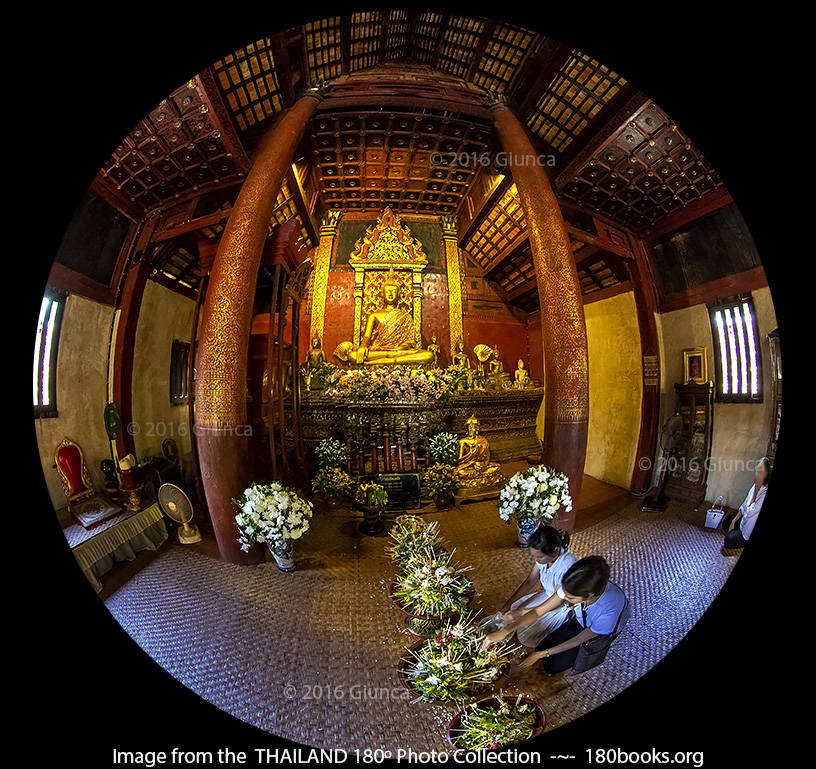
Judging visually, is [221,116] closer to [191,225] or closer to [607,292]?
[191,225]

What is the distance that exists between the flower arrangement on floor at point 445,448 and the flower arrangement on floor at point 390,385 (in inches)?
7.0

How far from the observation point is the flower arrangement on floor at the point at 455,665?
161cm

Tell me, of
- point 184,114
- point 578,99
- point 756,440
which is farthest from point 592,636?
point 184,114

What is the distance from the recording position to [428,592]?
1.75m

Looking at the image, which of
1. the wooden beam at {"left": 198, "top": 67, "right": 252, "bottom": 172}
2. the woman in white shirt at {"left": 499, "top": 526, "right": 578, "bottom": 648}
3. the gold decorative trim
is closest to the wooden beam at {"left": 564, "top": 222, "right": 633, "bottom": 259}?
the woman in white shirt at {"left": 499, "top": 526, "right": 578, "bottom": 648}

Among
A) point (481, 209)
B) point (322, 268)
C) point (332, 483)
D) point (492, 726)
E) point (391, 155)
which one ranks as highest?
point (391, 155)

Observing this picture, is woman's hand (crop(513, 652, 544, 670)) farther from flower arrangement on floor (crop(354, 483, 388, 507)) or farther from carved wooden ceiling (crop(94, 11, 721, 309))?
carved wooden ceiling (crop(94, 11, 721, 309))

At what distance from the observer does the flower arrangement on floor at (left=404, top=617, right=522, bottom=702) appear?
5.30ft

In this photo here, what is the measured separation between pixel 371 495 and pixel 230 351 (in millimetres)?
904

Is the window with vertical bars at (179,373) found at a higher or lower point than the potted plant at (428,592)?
higher

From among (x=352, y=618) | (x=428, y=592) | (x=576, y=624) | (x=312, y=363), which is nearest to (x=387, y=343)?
(x=312, y=363)

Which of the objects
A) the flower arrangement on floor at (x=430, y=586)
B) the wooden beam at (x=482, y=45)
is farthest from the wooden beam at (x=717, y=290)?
the flower arrangement on floor at (x=430, y=586)

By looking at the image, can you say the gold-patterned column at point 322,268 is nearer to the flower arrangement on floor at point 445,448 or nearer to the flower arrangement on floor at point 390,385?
the flower arrangement on floor at point 390,385

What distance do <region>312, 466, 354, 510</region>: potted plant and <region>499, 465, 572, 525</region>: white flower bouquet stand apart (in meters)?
0.72
